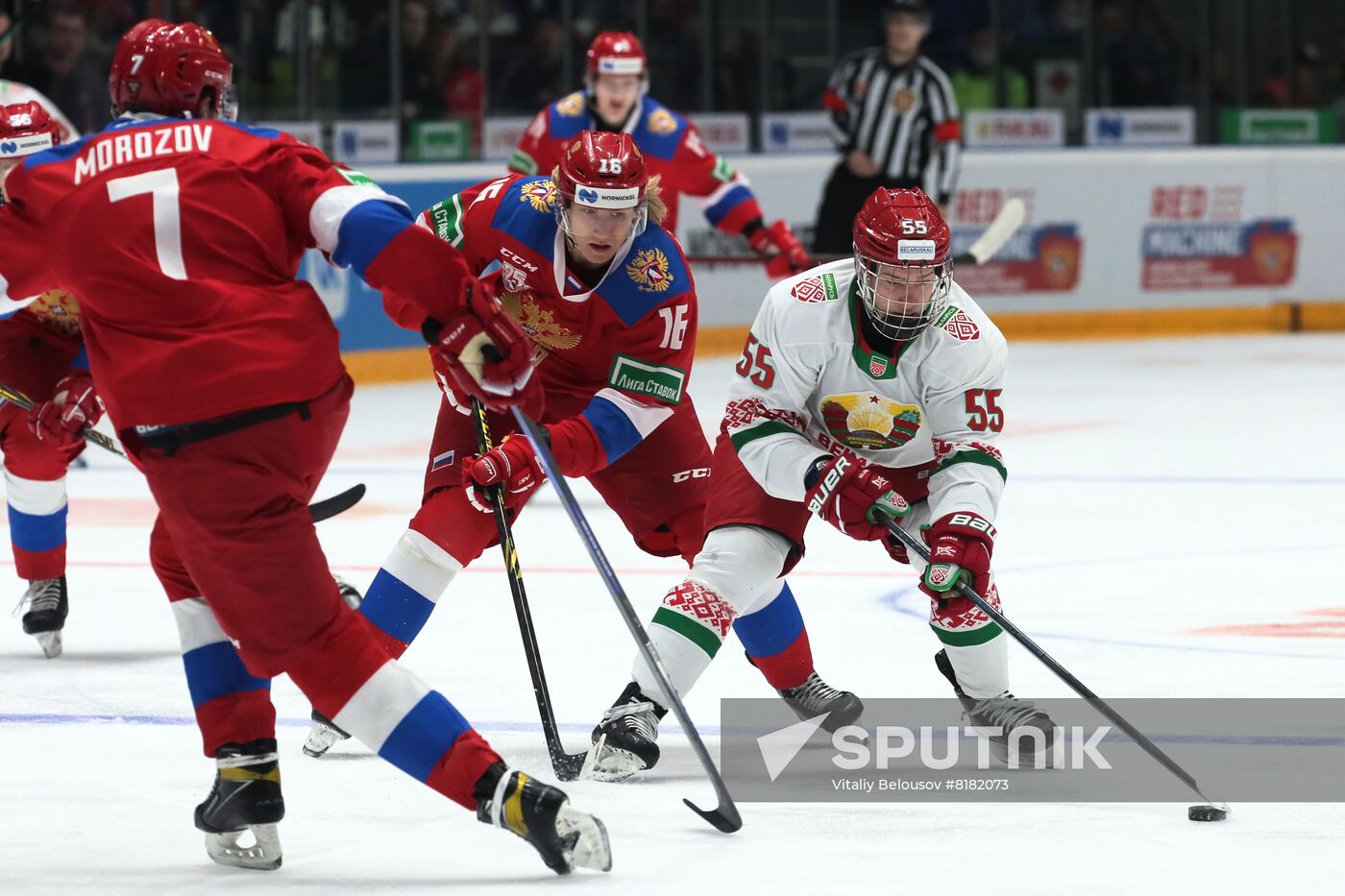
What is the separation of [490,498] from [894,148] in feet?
20.3

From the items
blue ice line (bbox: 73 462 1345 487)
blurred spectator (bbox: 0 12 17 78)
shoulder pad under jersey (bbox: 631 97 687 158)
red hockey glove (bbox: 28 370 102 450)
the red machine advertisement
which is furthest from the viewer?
the red machine advertisement

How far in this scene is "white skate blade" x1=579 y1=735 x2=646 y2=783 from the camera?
10.8 feet

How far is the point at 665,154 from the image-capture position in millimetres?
7238

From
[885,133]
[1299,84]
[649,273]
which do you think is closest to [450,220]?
[649,273]

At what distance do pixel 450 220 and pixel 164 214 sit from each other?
3.95ft

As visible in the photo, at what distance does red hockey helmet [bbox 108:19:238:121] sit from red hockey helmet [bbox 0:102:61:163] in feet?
5.46

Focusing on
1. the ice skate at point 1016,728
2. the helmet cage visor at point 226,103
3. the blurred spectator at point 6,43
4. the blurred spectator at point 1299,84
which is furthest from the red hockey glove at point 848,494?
the blurred spectator at point 1299,84

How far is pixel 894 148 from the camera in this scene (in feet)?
30.5

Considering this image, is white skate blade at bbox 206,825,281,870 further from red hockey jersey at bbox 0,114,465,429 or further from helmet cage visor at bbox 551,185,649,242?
helmet cage visor at bbox 551,185,649,242

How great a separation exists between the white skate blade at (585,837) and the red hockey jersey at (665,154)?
14.8ft

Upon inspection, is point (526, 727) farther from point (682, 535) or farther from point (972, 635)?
point (972, 635)

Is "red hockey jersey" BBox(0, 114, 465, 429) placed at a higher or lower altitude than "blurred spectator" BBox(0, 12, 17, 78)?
lower

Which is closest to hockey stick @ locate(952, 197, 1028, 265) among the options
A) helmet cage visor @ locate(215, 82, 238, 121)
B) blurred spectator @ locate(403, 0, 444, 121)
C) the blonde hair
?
blurred spectator @ locate(403, 0, 444, 121)

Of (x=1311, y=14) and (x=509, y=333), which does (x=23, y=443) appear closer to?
(x=509, y=333)
